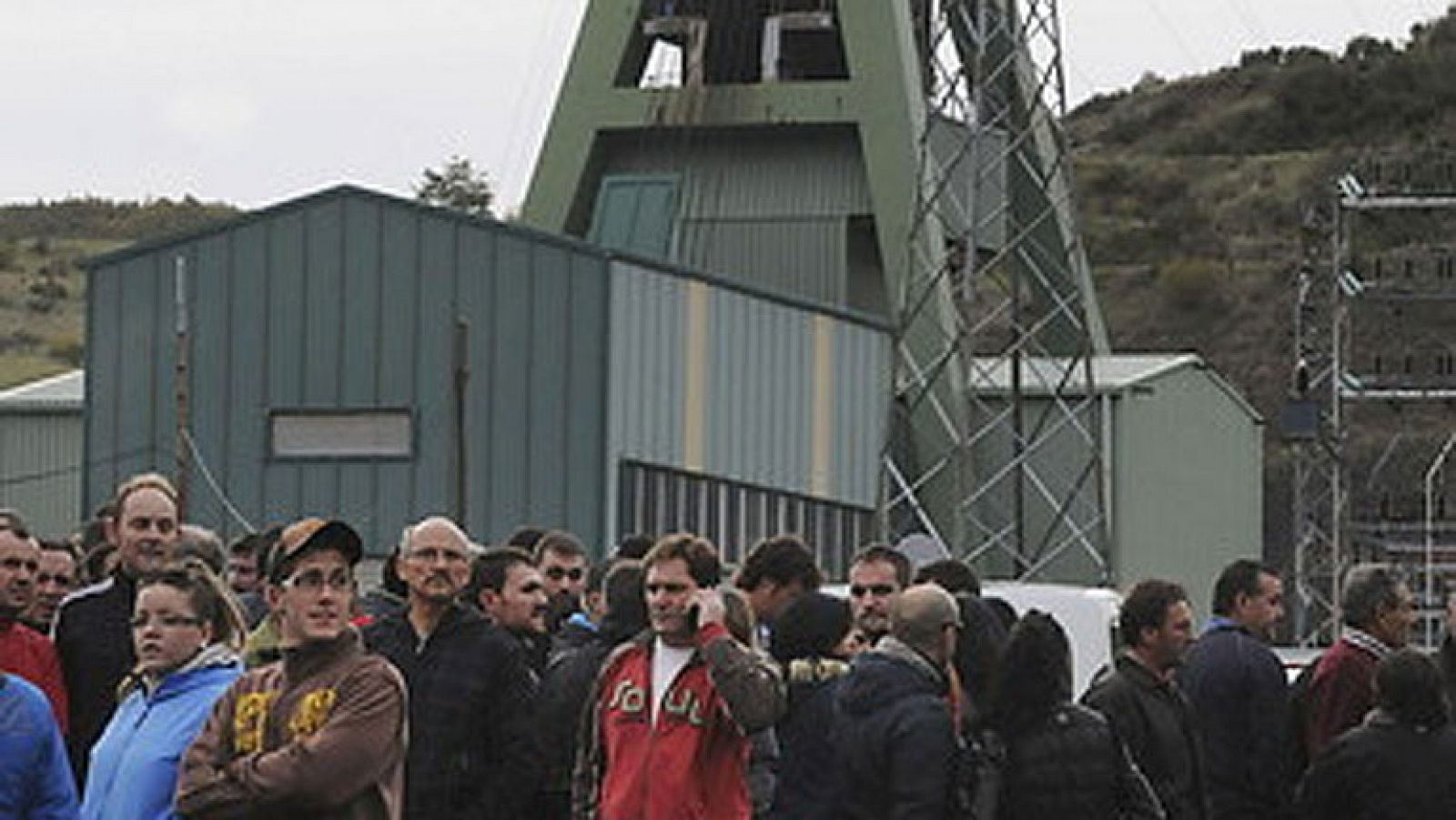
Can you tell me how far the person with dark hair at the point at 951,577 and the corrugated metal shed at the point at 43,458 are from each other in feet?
118

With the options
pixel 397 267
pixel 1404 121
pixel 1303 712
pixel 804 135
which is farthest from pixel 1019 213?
pixel 1404 121

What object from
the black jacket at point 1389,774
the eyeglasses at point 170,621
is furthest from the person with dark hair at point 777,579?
the eyeglasses at point 170,621

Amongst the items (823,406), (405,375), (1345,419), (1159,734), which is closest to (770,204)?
(823,406)

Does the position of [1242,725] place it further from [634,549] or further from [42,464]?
[42,464]

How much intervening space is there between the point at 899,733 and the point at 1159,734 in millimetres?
1803

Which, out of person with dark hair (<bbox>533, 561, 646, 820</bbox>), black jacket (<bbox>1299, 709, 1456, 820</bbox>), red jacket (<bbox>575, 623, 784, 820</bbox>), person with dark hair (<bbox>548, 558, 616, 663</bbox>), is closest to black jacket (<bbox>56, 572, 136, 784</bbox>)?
person with dark hair (<bbox>533, 561, 646, 820</bbox>)

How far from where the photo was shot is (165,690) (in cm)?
1103

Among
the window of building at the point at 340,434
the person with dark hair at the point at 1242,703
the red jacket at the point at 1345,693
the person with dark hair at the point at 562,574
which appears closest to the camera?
the person with dark hair at the point at 1242,703

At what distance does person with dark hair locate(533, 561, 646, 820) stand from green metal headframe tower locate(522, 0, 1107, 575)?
3442 centimetres

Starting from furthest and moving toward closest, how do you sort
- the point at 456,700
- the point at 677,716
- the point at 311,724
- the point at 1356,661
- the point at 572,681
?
the point at 1356,661 < the point at 572,681 < the point at 456,700 < the point at 677,716 < the point at 311,724

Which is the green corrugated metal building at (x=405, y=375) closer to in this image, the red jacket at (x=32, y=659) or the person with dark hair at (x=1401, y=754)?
the person with dark hair at (x=1401, y=754)

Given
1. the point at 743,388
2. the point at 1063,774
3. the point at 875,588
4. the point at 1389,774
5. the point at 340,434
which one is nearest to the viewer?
the point at 1063,774

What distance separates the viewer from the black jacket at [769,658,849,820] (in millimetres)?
14352

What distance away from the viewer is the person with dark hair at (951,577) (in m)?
15.5
